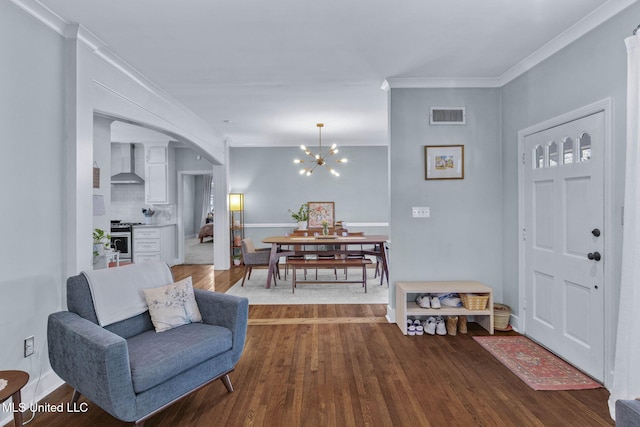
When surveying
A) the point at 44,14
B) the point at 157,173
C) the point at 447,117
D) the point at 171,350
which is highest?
the point at 44,14

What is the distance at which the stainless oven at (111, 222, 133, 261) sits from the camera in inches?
255

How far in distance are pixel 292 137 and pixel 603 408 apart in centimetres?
572

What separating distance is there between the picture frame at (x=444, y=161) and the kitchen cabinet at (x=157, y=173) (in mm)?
5571

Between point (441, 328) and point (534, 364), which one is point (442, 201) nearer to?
point (441, 328)

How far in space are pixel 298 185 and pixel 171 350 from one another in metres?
5.49

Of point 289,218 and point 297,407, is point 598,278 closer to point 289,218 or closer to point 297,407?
point 297,407

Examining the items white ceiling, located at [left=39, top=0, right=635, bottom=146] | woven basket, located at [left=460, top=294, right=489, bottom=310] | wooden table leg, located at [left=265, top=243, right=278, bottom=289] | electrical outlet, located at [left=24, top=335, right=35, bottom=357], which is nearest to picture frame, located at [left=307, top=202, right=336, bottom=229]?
wooden table leg, located at [left=265, top=243, right=278, bottom=289]

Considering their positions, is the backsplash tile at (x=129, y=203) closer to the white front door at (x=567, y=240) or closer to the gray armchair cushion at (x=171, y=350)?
the gray armchair cushion at (x=171, y=350)

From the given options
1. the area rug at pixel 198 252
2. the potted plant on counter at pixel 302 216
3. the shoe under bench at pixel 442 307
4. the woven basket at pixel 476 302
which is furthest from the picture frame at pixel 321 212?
the woven basket at pixel 476 302

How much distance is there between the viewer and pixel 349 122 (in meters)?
5.38

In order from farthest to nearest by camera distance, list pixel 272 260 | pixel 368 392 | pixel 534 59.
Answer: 1. pixel 272 260
2. pixel 534 59
3. pixel 368 392

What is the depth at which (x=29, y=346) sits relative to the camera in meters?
2.11

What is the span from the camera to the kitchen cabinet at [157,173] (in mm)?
6862

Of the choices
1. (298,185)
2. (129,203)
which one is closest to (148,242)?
(129,203)
